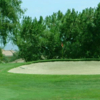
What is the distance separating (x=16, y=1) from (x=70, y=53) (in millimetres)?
9522

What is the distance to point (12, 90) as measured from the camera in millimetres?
8586

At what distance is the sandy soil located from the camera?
16.0 metres

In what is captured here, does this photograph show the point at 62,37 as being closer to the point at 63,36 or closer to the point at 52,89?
the point at 63,36

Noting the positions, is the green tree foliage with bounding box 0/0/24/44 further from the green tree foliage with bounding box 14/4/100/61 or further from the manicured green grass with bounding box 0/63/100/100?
the manicured green grass with bounding box 0/63/100/100

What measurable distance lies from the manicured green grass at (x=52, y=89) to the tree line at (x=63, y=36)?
76.0ft

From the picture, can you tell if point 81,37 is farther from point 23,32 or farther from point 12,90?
point 12,90

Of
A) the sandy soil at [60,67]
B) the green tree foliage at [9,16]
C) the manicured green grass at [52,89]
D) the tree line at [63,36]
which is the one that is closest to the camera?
the manicured green grass at [52,89]

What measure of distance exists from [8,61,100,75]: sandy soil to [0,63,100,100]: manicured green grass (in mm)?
4872

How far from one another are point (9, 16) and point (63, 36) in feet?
33.9

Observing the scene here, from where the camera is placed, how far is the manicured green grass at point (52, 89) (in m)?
7.43

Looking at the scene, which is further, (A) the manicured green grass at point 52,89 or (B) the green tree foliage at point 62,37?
(B) the green tree foliage at point 62,37

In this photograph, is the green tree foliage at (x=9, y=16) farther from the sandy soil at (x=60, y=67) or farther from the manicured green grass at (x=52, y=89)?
the manicured green grass at (x=52, y=89)

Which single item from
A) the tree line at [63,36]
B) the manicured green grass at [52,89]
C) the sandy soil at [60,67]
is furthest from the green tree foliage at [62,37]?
the manicured green grass at [52,89]

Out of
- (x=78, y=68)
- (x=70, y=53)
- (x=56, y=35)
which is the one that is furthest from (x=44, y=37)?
(x=78, y=68)
